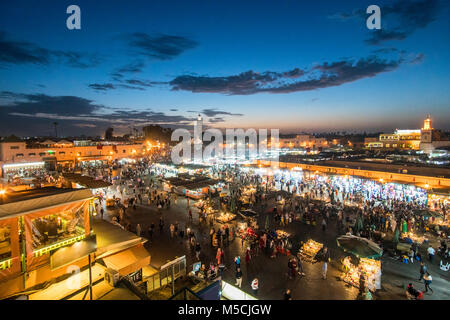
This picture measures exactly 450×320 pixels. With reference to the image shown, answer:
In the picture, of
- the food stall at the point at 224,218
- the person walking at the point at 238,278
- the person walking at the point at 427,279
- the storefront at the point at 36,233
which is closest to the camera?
the storefront at the point at 36,233

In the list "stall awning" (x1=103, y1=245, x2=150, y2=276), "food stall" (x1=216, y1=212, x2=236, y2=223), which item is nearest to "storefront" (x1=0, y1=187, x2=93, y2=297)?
"stall awning" (x1=103, y1=245, x2=150, y2=276)

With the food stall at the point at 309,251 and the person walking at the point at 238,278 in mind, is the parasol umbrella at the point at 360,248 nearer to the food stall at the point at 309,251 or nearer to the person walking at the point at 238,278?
the food stall at the point at 309,251

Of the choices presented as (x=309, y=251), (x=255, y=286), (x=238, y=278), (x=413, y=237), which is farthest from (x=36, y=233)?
(x=413, y=237)

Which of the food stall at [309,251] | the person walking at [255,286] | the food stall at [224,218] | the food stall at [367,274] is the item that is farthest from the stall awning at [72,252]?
the food stall at [224,218]

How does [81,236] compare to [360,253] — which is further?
[360,253]

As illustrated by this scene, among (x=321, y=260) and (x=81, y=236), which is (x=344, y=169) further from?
(x=81, y=236)
